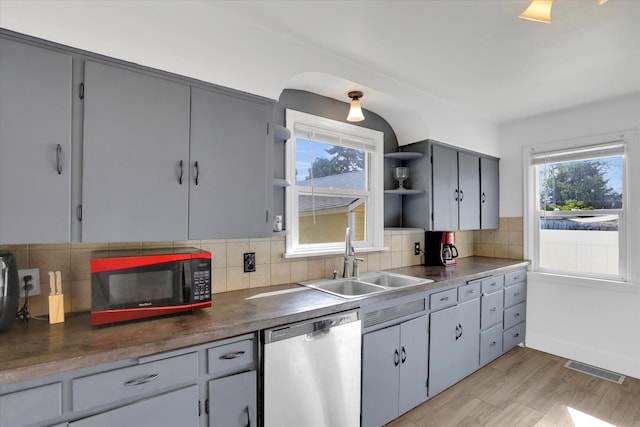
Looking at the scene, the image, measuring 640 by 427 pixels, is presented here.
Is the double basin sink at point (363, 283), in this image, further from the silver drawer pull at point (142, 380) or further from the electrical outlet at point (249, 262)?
the silver drawer pull at point (142, 380)

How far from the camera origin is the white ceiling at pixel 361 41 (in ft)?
4.88

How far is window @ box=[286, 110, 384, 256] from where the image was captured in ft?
8.11

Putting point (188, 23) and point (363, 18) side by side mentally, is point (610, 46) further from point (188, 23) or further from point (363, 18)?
point (188, 23)

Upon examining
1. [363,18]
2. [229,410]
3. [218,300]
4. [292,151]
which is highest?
[363,18]

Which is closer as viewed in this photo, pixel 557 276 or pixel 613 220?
pixel 613 220

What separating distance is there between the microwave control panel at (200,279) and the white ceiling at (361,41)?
98 centimetres

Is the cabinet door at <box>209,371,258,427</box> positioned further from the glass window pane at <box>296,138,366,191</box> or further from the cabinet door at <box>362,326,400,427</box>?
the glass window pane at <box>296,138,366,191</box>

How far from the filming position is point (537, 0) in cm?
144

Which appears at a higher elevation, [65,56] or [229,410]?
[65,56]

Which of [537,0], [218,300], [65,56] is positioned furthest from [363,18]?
[218,300]

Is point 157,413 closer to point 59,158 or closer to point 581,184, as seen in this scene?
point 59,158

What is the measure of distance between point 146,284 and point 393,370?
160 cm

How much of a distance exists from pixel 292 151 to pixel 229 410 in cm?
169

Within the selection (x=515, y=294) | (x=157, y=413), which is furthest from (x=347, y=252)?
(x=515, y=294)
